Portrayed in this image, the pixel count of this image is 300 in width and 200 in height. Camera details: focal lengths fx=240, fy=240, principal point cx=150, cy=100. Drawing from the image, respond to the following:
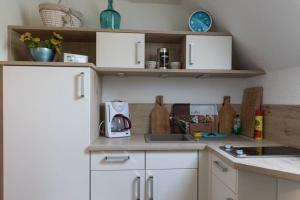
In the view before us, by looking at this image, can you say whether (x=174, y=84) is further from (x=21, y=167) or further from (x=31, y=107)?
(x=21, y=167)

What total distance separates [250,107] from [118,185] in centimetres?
138

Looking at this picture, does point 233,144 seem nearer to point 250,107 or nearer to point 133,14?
point 250,107

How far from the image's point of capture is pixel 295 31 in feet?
4.79

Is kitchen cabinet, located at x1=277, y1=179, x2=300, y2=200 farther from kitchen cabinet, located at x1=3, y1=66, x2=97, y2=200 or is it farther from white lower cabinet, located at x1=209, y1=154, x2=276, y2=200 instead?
kitchen cabinet, located at x1=3, y1=66, x2=97, y2=200

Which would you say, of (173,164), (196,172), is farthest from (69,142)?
(196,172)

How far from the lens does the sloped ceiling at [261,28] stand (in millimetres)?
1470

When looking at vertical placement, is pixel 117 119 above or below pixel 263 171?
above

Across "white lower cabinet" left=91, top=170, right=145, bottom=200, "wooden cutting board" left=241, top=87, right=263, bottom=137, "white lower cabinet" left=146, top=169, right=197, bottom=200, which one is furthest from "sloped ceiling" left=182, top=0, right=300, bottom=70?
"white lower cabinet" left=91, top=170, right=145, bottom=200

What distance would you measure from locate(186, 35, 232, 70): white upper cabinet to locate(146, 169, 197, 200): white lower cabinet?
0.87m

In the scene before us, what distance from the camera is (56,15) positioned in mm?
1902

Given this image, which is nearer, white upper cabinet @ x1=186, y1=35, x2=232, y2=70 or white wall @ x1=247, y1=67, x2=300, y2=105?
white wall @ x1=247, y1=67, x2=300, y2=105

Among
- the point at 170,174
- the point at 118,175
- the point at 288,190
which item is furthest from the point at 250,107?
the point at 118,175

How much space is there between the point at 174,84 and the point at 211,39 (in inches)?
22.4

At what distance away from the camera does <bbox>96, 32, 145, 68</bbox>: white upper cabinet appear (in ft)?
6.39
